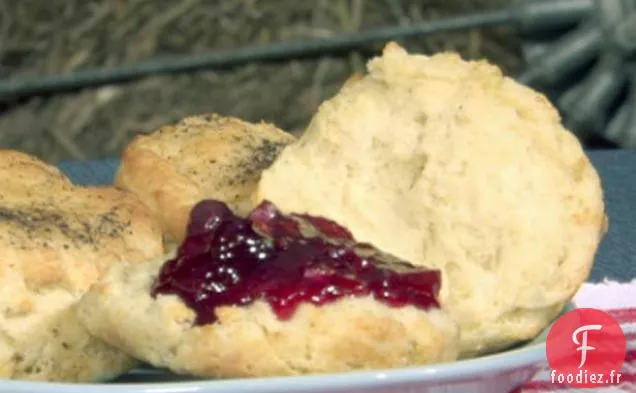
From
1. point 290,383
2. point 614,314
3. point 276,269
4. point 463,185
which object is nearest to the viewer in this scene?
point 290,383

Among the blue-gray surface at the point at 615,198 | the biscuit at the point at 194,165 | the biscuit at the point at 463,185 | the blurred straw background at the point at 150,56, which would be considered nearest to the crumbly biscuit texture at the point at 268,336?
the biscuit at the point at 463,185

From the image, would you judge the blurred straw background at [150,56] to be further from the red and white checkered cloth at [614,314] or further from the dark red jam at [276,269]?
the dark red jam at [276,269]

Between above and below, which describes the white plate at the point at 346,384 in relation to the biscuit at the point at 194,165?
below

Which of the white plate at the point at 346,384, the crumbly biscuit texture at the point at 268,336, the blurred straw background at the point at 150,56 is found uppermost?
the blurred straw background at the point at 150,56

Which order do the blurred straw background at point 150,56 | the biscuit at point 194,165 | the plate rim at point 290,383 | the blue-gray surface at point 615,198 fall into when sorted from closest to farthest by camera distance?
1. the plate rim at point 290,383
2. the biscuit at point 194,165
3. the blue-gray surface at point 615,198
4. the blurred straw background at point 150,56

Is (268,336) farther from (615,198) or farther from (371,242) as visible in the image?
(615,198)

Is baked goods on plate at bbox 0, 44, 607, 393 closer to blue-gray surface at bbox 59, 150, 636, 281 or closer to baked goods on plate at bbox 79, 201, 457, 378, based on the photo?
baked goods on plate at bbox 79, 201, 457, 378

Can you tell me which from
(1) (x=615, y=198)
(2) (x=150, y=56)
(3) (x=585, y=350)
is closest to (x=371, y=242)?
(3) (x=585, y=350)
